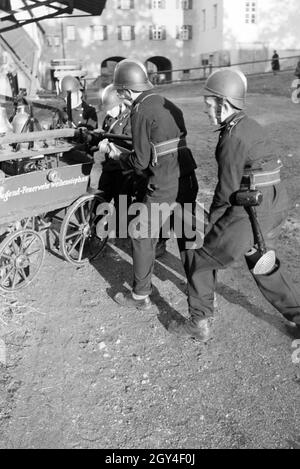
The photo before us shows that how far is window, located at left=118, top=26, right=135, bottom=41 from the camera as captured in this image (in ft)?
143

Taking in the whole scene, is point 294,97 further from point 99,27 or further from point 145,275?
point 99,27

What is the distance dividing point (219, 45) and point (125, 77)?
38329 millimetres

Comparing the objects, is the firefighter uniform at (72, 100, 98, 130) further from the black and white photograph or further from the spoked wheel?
the spoked wheel

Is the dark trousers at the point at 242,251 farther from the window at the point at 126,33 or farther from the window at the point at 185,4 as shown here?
the window at the point at 185,4

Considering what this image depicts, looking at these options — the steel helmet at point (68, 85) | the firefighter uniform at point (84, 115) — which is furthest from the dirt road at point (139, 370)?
the steel helmet at point (68, 85)

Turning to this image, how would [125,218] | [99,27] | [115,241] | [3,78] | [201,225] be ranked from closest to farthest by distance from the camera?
1. [201,225]
2. [125,218]
3. [115,241]
4. [3,78]
5. [99,27]

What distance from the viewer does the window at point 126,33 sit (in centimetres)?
4356

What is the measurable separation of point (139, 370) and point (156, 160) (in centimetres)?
166

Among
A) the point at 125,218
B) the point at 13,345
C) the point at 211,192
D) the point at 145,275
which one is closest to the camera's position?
the point at 13,345

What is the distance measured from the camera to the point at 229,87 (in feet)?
10.1

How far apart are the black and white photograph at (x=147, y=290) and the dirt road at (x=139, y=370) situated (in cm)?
1
